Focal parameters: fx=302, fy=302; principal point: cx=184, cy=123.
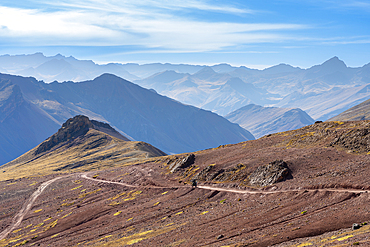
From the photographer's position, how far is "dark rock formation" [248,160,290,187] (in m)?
77.1

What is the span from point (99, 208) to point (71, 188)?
47231 mm

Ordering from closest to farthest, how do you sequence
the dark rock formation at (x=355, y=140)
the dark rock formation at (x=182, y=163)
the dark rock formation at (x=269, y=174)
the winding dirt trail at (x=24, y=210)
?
the dark rock formation at (x=269, y=174), the dark rock formation at (x=355, y=140), the winding dirt trail at (x=24, y=210), the dark rock formation at (x=182, y=163)

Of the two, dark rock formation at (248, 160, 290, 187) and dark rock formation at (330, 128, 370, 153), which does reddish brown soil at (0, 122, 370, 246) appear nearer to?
dark rock formation at (330, 128, 370, 153)

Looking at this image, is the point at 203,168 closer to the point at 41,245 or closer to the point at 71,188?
the point at 41,245

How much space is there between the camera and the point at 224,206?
228 ft

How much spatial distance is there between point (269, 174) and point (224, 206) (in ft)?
58.5

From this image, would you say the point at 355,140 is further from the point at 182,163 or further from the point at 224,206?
the point at 182,163

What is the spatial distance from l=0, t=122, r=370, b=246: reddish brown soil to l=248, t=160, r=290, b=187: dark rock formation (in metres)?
2.66

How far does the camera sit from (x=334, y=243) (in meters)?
36.5

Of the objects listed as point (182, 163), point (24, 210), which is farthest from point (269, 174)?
point (24, 210)

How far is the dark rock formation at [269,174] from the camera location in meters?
77.1

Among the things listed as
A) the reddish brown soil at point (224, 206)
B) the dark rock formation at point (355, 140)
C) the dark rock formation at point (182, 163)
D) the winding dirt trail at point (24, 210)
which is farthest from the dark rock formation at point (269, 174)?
the winding dirt trail at point (24, 210)

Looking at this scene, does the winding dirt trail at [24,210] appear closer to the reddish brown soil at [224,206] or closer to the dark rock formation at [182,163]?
the reddish brown soil at [224,206]

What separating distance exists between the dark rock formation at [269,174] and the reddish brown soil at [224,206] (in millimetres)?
2661
